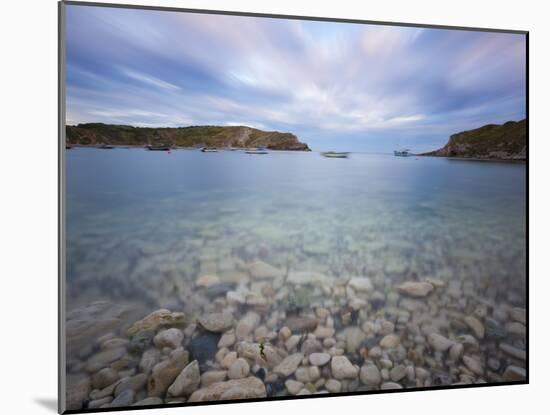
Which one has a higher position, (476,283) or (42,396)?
(476,283)

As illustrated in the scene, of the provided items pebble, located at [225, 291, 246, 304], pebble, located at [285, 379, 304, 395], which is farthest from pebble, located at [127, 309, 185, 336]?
pebble, located at [285, 379, 304, 395]

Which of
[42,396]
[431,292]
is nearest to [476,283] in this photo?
[431,292]

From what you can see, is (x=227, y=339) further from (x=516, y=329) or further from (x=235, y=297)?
(x=516, y=329)

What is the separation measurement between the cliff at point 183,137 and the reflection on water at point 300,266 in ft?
0.19

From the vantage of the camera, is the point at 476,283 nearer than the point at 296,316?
No

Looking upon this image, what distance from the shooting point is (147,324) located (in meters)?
1.87

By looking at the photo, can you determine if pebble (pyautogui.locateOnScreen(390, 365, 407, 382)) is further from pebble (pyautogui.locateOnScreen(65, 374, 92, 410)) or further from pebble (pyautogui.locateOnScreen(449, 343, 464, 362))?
pebble (pyautogui.locateOnScreen(65, 374, 92, 410))

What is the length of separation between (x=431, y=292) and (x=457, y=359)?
0.38 m

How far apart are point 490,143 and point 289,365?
1.58 meters

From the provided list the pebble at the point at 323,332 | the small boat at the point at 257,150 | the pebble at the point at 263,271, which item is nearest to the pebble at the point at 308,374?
the pebble at the point at 323,332

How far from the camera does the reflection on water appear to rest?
1857 millimetres

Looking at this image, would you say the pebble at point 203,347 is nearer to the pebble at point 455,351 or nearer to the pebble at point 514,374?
the pebble at point 455,351

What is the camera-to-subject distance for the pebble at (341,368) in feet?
6.53

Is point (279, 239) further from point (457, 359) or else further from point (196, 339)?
point (457, 359)
